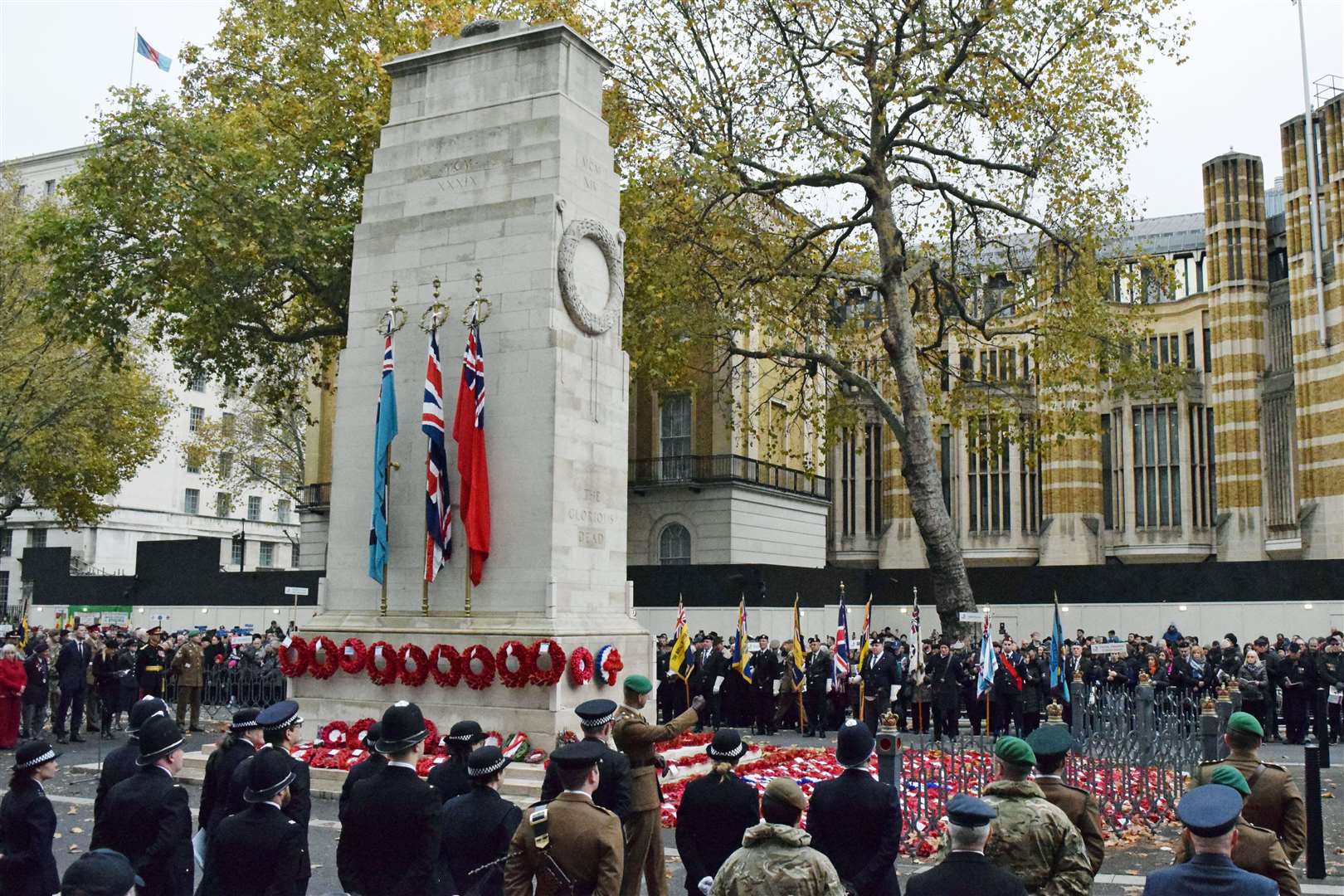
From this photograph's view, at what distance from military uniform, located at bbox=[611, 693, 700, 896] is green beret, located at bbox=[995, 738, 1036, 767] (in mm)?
2816

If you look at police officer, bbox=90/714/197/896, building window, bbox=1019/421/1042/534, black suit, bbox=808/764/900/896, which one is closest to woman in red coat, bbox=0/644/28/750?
police officer, bbox=90/714/197/896

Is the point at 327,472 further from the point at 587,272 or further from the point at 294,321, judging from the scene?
the point at 587,272

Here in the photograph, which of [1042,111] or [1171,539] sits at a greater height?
[1042,111]

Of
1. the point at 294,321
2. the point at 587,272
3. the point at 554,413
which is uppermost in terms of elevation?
the point at 294,321

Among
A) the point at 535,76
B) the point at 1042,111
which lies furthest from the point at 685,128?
the point at 535,76

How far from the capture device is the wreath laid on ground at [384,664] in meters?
16.0

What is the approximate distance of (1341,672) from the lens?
2211cm

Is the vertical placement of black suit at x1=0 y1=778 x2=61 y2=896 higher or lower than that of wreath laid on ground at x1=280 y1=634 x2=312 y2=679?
lower

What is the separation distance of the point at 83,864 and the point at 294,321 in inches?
1172

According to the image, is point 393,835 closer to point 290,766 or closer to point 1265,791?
point 290,766

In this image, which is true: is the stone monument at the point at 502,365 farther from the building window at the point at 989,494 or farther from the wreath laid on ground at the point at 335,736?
the building window at the point at 989,494

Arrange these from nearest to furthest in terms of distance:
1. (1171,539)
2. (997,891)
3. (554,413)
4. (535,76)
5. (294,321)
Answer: (997,891), (554,413), (535,76), (294,321), (1171,539)

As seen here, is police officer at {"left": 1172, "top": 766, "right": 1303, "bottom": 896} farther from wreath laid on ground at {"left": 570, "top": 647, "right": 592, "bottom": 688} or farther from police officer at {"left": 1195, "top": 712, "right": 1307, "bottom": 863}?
wreath laid on ground at {"left": 570, "top": 647, "right": 592, "bottom": 688}

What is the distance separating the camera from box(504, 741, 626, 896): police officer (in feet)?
19.2
